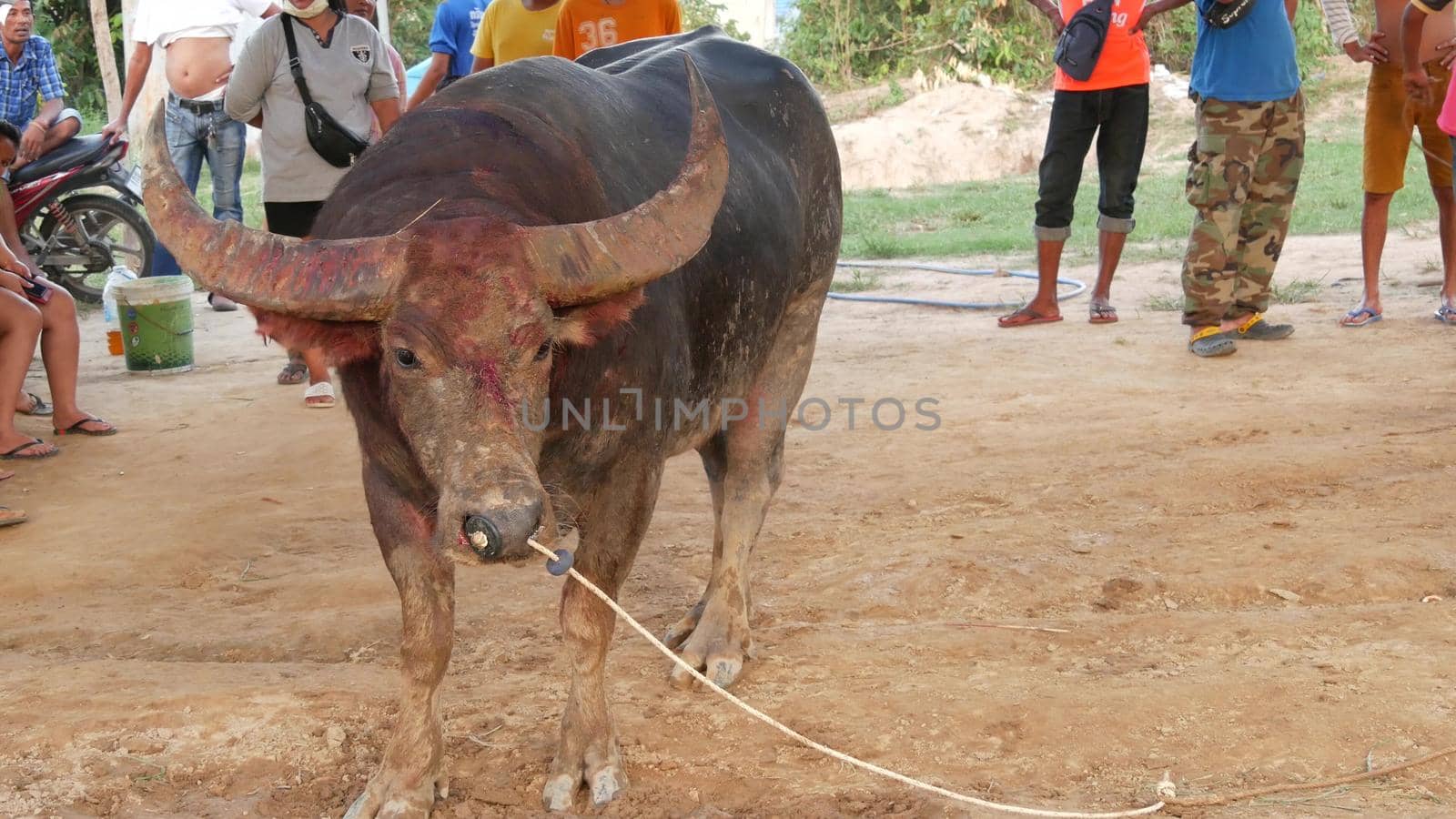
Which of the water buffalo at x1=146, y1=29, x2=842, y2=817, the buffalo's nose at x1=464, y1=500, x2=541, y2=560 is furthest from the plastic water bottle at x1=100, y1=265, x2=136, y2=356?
the buffalo's nose at x1=464, y1=500, x2=541, y2=560

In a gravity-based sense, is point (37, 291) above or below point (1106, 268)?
above

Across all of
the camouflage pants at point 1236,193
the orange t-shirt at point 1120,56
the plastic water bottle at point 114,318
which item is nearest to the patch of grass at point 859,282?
the orange t-shirt at point 1120,56

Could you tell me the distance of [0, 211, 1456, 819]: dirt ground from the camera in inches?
127

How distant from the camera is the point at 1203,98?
23.7 ft

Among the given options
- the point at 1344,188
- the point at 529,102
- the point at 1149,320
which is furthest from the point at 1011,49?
the point at 529,102

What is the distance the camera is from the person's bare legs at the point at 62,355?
6262mm

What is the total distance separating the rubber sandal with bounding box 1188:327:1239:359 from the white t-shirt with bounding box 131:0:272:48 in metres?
6.14

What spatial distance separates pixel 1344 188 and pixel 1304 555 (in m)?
9.69

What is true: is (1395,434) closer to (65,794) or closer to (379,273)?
(379,273)

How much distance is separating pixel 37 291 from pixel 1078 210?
9.77 m

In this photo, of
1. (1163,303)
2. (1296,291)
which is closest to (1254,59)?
(1163,303)

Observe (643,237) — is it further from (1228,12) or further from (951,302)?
(951,302)

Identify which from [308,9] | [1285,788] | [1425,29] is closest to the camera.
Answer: [1285,788]

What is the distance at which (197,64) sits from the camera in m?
8.48
